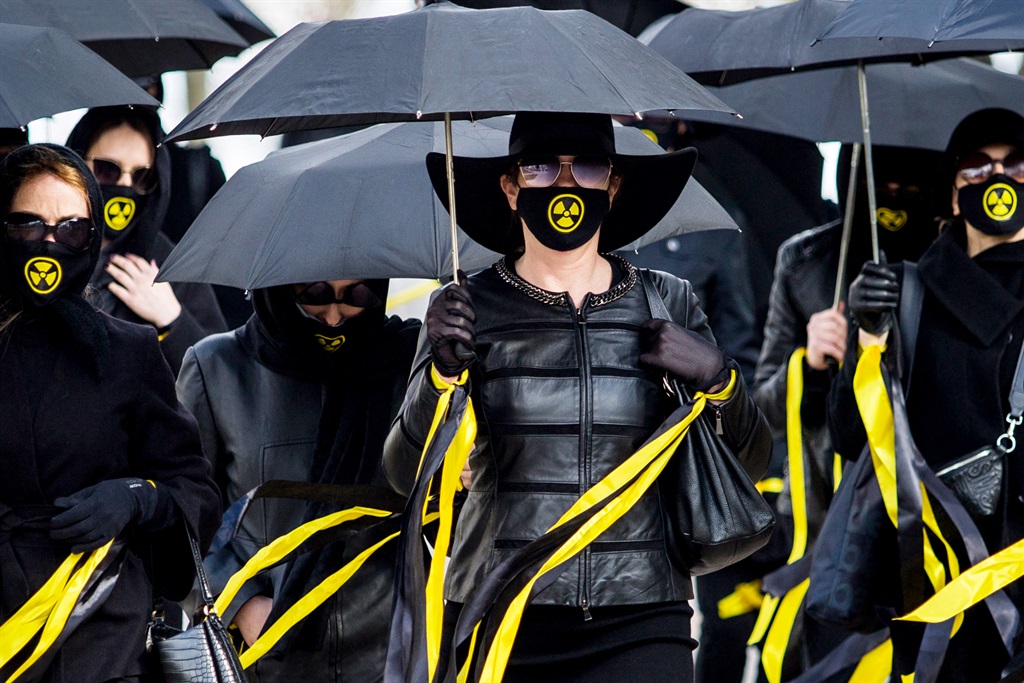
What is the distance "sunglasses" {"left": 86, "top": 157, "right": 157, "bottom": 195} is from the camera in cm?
705

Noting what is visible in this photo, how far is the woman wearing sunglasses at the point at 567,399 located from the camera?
195 inches

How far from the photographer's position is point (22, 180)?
511cm

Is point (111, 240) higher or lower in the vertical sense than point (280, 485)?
higher

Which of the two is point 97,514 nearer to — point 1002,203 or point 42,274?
point 42,274

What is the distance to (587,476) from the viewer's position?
498cm

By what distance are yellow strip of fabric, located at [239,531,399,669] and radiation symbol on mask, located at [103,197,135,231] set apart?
1.76 metres

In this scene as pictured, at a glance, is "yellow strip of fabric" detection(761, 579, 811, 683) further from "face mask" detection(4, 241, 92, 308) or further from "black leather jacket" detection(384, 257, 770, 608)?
"face mask" detection(4, 241, 92, 308)

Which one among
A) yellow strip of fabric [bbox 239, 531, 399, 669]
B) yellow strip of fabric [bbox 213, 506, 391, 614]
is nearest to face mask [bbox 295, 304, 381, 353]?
yellow strip of fabric [bbox 213, 506, 391, 614]

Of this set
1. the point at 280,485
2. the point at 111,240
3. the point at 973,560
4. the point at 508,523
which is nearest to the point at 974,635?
the point at 973,560

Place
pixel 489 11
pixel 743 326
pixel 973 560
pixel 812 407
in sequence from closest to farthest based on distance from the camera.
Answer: pixel 489 11 → pixel 973 560 → pixel 812 407 → pixel 743 326

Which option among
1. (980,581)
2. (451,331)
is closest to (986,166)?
(980,581)

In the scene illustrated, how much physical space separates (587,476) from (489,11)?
3.97 ft

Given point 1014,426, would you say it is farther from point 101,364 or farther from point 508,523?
point 101,364

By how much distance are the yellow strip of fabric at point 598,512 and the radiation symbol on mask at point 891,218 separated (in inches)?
90.9
